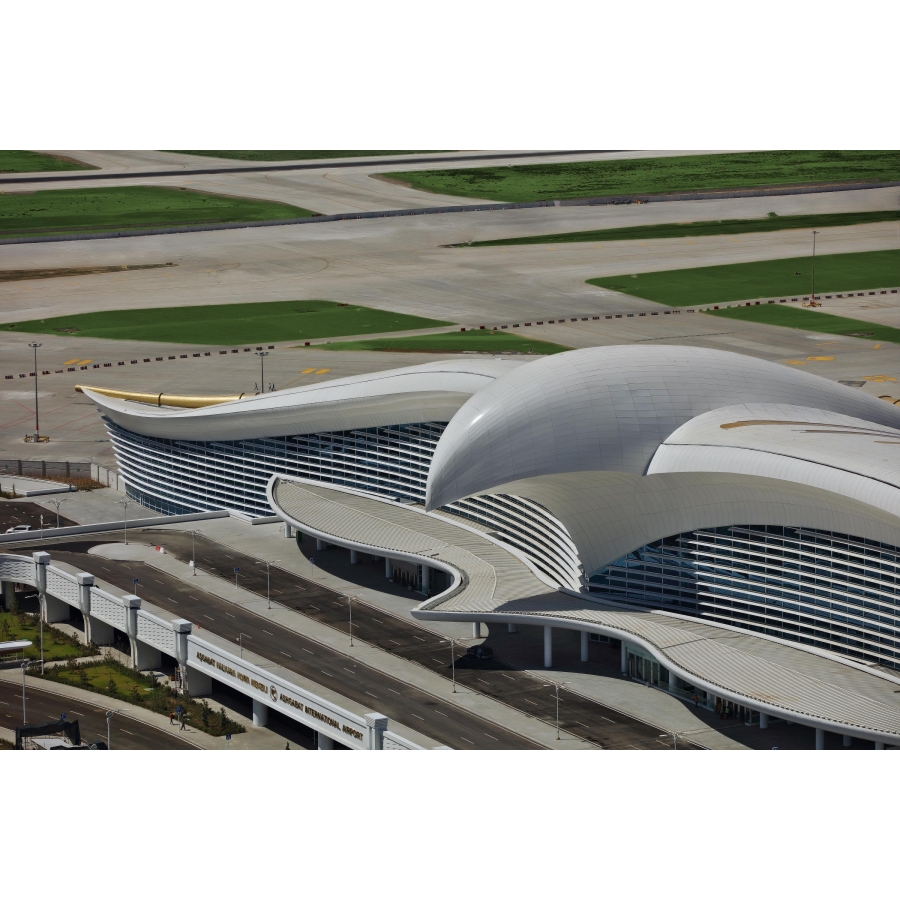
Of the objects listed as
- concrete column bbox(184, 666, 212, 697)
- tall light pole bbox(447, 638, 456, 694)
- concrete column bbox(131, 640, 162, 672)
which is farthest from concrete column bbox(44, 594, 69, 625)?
tall light pole bbox(447, 638, 456, 694)

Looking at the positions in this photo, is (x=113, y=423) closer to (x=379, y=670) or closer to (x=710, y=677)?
(x=379, y=670)

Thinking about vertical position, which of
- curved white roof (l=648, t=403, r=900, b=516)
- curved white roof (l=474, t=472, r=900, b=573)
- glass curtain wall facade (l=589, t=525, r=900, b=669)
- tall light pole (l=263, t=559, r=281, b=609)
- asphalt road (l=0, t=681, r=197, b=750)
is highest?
curved white roof (l=648, t=403, r=900, b=516)

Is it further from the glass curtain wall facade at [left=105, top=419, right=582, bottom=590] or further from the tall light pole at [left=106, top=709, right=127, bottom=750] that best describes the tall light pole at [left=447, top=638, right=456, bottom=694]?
the tall light pole at [left=106, top=709, right=127, bottom=750]

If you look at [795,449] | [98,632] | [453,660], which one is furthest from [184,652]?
[795,449]

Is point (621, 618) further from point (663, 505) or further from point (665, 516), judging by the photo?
point (663, 505)

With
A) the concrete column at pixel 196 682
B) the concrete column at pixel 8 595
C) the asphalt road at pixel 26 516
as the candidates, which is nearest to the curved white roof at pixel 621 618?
the concrete column at pixel 196 682

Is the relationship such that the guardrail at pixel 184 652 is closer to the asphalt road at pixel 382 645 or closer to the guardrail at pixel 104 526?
the asphalt road at pixel 382 645

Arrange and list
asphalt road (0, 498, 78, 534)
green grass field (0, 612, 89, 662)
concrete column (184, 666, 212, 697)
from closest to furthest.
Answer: concrete column (184, 666, 212, 697) → green grass field (0, 612, 89, 662) → asphalt road (0, 498, 78, 534)
